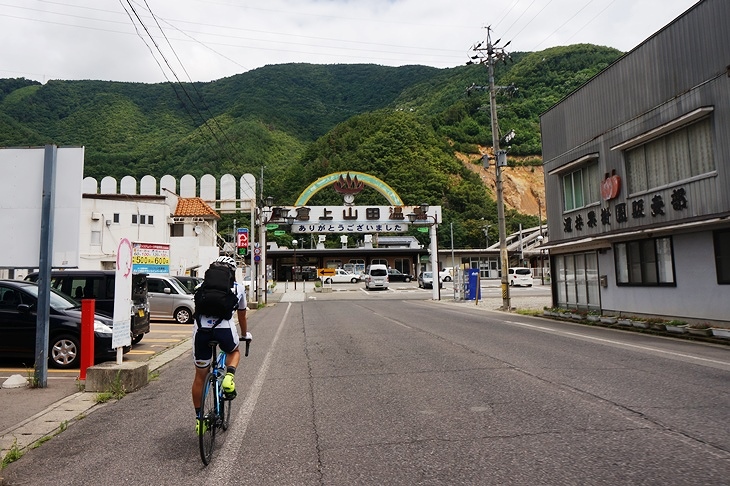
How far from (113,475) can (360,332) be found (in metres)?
10.7

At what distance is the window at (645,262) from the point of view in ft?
48.5

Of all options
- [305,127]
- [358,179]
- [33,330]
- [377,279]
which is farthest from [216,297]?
[305,127]

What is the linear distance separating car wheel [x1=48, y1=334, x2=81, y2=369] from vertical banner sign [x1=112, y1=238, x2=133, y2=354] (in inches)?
66.3

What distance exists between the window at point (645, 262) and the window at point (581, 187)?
2.43 metres

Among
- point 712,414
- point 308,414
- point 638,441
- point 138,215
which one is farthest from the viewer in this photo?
point 138,215

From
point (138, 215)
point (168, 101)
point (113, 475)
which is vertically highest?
point (168, 101)

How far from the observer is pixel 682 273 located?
1401 cm

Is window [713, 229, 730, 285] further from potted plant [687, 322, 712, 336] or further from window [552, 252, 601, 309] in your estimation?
window [552, 252, 601, 309]

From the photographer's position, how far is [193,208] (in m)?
43.8

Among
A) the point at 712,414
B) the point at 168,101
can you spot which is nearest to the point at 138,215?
the point at 712,414

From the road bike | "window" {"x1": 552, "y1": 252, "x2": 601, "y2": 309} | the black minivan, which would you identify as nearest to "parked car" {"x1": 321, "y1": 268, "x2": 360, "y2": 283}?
"window" {"x1": 552, "y1": 252, "x2": 601, "y2": 309}

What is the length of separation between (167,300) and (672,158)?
16861 millimetres

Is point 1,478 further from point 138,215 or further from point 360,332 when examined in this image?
point 138,215

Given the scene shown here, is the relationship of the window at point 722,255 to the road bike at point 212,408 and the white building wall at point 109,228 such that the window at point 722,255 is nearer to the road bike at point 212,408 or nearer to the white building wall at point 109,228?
the road bike at point 212,408
